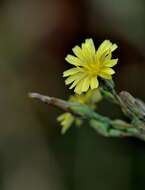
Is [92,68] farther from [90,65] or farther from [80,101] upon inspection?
[80,101]

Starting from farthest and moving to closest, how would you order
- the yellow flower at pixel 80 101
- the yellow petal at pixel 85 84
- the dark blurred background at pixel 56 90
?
1. the dark blurred background at pixel 56 90
2. the yellow flower at pixel 80 101
3. the yellow petal at pixel 85 84

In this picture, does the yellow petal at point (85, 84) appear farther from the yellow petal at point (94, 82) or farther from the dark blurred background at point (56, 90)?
the dark blurred background at point (56, 90)

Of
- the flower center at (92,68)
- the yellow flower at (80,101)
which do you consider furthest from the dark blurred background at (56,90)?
the flower center at (92,68)

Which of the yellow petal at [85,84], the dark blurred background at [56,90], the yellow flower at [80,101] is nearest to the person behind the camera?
the yellow petal at [85,84]

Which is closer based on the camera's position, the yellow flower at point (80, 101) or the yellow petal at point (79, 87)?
the yellow petal at point (79, 87)

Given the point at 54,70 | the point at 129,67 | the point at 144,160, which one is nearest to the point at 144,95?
the point at 129,67

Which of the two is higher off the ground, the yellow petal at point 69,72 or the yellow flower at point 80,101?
the yellow petal at point 69,72

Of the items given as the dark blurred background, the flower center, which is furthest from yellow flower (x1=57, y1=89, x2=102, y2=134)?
the dark blurred background
